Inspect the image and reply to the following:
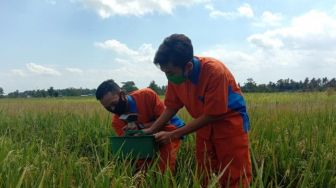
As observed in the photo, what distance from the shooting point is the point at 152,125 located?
10.9ft

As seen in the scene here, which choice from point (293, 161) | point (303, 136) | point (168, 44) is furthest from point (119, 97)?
point (303, 136)

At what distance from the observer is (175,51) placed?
264 cm

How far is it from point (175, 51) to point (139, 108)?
1020 millimetres

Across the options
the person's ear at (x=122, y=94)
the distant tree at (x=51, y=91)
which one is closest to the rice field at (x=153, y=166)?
the person's ear at (x=122, y=94)

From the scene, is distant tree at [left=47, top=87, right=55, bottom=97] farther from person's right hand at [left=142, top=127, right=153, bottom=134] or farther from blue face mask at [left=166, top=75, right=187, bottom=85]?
blue face mask at [left=166, top=75, right=187, bottom=85]

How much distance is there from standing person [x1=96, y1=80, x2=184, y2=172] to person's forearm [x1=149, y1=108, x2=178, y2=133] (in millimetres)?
109

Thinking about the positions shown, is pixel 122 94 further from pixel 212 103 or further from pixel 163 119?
pixel 212 103

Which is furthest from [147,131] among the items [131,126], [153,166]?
[153,166]

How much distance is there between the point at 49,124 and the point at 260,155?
164 inches

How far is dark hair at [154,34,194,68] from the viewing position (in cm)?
265

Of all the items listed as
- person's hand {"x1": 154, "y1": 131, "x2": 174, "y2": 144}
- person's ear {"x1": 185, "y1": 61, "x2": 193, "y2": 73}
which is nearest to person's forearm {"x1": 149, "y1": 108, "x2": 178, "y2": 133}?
person's hand {"x1": 154, "y1": 131, "x2": 174, "y2": 144}

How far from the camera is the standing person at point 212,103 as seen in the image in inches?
105

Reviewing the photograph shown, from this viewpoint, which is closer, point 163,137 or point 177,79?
point 177,79

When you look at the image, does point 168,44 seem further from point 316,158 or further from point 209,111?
point 316,158
